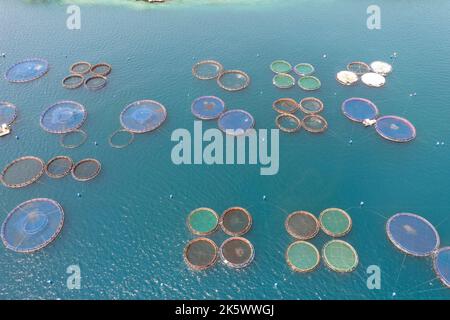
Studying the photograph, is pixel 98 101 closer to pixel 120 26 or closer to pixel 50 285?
pixel 120 26

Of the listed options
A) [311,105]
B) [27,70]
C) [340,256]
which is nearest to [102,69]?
[27,70]

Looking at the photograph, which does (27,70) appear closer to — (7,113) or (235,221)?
(7,113)

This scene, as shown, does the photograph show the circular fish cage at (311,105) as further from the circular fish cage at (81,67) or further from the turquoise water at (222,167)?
the circular fish cage at (81,67)

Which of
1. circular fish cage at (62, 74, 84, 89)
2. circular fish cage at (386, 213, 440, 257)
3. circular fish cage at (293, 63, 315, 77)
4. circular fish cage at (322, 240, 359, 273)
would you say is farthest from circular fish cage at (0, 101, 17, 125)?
circular fish cage at (386, 213, 440, 257)

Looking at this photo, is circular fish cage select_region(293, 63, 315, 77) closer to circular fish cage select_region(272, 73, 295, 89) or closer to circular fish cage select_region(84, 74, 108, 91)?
circular fish cage select_region(272, 73, 295, 89)

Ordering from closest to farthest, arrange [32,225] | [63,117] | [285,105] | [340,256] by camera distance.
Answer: [340,256]
[32,225]
[63,117]
[285,105]
